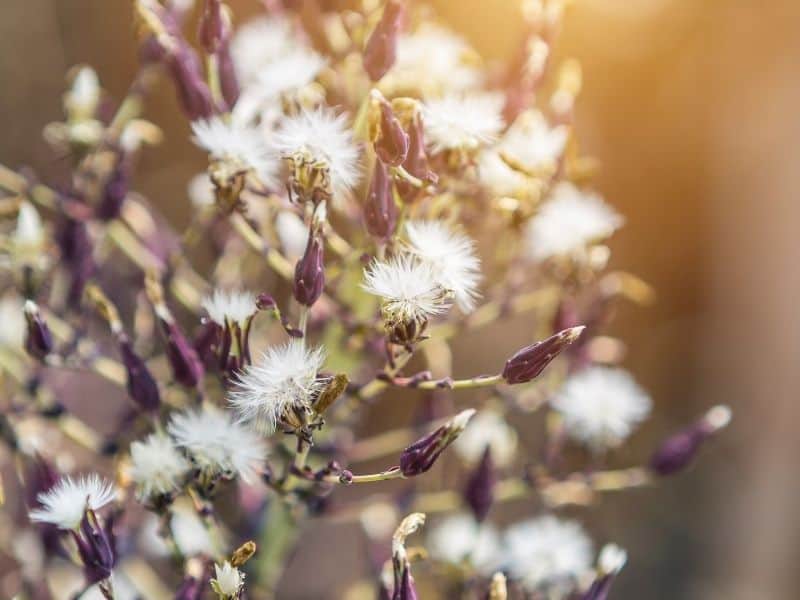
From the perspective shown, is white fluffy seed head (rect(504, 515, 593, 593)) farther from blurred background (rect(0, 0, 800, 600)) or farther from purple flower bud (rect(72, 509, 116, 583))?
blurred background (rect(0, 0, 800, 600))

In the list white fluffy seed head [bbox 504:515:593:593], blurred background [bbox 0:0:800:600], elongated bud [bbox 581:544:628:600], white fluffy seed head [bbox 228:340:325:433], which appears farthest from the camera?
blurred background [bbox 0:0:800:600]

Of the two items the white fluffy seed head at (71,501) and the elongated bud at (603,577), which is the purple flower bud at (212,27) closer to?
the white fluffy seed head at (71,501)

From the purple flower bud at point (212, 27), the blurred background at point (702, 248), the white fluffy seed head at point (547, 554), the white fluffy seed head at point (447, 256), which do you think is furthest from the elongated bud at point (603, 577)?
the blurred background at point (702, 248)

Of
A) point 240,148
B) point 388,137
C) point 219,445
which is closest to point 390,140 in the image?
point 388,137

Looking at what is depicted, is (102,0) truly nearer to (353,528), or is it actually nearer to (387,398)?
(387,398)

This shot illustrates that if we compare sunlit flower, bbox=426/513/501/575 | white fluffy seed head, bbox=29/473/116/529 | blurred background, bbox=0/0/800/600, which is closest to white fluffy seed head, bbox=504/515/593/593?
sunlit flower, bbox=426/513/501/575

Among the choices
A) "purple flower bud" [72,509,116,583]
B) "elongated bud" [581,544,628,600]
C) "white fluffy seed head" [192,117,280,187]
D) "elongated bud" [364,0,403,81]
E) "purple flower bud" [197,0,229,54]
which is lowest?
"elongated bud" [581,544,628,600]

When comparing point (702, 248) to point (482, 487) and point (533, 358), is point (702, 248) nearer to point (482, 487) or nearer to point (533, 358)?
point (482, 487)
